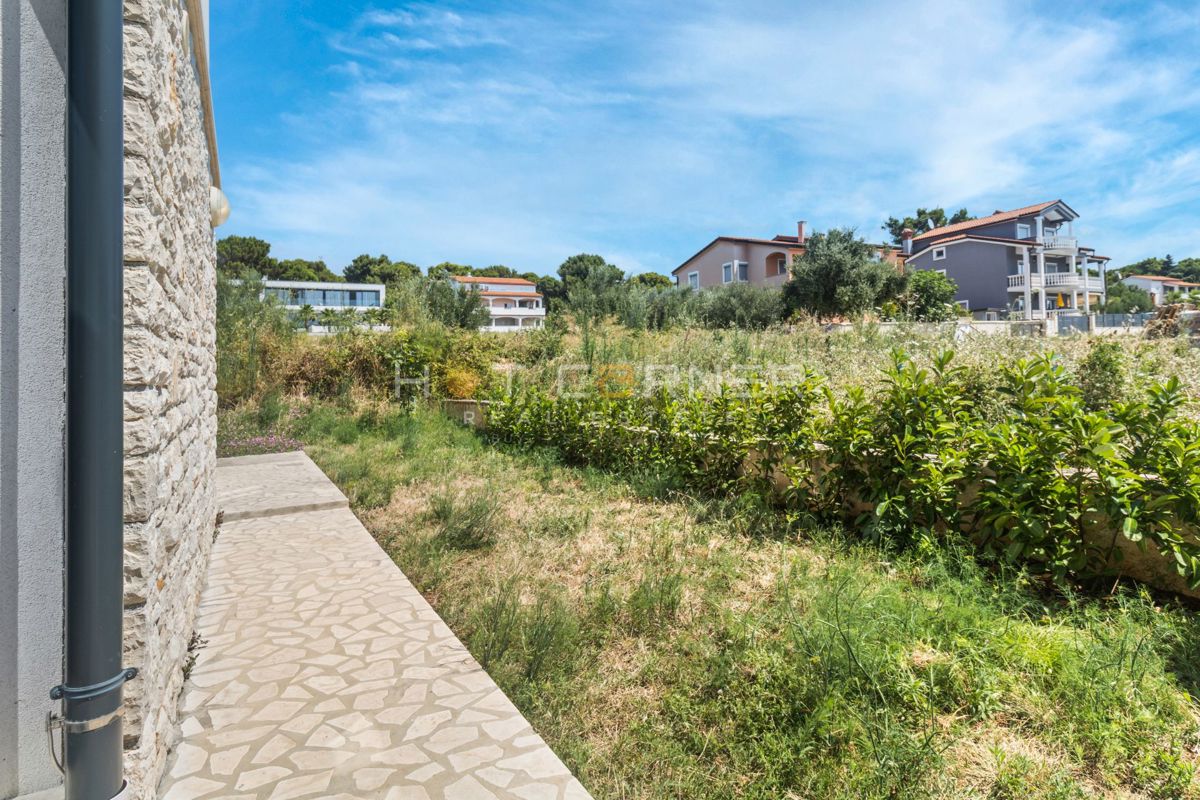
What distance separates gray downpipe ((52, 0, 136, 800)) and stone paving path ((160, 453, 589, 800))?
0.68 m

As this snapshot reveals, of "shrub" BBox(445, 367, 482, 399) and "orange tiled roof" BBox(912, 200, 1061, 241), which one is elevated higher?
"orange tiled roof" BBox(912, 200, 1061, 241)

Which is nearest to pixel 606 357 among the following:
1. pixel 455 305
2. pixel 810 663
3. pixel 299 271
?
pixel 810 663

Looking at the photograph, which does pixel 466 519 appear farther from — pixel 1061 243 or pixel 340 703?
pixel 1061 243

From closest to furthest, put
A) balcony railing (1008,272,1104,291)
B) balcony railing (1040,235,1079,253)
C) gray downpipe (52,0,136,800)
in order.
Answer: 1. gray downpipe (52,0,136,800)
2. balcony railing (1008,272,1104,291)
3. balcony railing (1040,235,1079,253)

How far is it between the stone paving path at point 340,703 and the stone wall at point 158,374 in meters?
0.16

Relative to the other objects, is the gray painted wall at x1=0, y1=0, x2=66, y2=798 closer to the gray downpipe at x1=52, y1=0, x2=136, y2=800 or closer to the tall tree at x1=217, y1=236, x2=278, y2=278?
the gray downpipe at x1=52, y1=0, x2=136, y2=800

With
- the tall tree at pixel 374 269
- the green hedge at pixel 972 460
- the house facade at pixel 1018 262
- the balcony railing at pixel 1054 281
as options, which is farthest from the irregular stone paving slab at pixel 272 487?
the tall tree at pixel 374 269

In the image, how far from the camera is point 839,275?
22.1 metres

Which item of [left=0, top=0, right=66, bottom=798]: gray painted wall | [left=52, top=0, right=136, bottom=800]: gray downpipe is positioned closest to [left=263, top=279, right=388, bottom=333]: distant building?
[left=0, top=0, right=66, bottom=798]: gray painted wall

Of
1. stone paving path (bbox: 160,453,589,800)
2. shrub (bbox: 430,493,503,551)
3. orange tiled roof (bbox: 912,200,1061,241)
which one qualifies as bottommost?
stone paving path (bbox: 160,453,589,800)

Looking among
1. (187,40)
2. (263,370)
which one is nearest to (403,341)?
(263,370)

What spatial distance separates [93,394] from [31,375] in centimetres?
20

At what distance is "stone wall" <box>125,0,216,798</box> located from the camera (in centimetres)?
149

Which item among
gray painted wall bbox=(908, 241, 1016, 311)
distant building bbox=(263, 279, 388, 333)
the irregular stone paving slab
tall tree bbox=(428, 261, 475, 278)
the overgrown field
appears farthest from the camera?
tall tree bbox=(428, 261, 475, 278)
